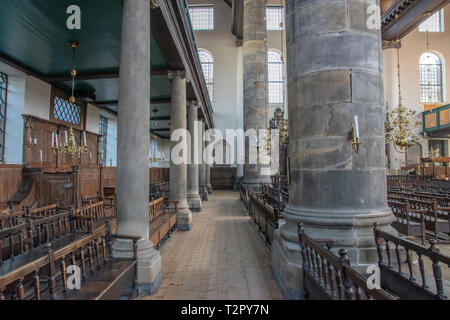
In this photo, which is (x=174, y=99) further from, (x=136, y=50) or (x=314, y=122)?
(x=314, y=122)

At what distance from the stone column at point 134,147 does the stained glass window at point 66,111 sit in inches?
348

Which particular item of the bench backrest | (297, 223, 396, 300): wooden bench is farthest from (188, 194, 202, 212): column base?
(297, 223, 396, 300): wooden bench

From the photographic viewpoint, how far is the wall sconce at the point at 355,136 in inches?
139

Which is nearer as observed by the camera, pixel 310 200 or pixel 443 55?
pixel 310 200

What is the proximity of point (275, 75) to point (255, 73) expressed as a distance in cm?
1325

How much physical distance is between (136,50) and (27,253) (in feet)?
11.4

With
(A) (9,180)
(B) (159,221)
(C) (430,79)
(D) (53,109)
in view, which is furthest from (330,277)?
(C) (430,79)

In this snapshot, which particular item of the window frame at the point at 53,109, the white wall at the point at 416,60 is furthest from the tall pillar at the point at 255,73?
the white wall at the point at 416,60

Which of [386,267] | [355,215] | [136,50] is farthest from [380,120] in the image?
[136,50]

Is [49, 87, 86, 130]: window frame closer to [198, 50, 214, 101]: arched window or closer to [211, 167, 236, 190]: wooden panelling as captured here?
[211, 167, 236, 190]: wooden panelling

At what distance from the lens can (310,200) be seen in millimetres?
3777

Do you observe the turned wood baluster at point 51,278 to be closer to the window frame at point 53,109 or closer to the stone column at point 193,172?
the stone column at point 193,172
